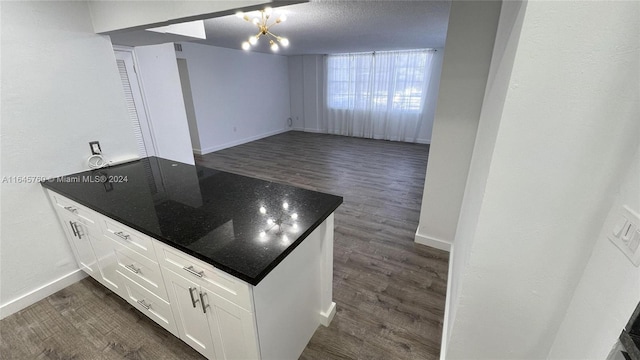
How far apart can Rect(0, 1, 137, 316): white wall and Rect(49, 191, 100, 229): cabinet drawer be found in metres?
0.10

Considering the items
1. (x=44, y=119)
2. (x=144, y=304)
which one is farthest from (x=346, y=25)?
(x=144, y=304)

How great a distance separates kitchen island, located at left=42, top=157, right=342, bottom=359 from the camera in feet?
3.46

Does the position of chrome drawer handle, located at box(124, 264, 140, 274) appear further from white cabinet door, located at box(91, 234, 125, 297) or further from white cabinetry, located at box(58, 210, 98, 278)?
white cabinetry, located at box(58, 210, 98, 278)

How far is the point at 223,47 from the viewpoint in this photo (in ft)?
19.2

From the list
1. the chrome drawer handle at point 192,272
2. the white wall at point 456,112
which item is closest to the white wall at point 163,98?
the chrome drawer handle at point 192,272

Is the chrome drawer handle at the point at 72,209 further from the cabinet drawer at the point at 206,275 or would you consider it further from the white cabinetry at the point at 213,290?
the cabinet drawer at the point at 206,275

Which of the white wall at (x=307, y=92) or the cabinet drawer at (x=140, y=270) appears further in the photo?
the white wall at (x=307, y=92)

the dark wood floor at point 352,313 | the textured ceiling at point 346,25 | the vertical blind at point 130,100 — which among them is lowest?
the dark wood floor at point 352,313

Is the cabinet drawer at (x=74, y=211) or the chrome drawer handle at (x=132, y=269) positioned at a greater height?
the cabinet drawer at (x=74, y=211)

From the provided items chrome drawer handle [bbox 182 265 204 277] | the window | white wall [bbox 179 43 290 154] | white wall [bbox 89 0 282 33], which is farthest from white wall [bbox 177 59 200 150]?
chrome drawer handle [bbox 182 265 204 277]

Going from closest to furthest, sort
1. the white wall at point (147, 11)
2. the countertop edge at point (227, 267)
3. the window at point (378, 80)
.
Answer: the countertop edge at point (227, 267) < the white wall at point (147, 11) < the window at point (378, 80)

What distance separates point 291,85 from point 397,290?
755 cm

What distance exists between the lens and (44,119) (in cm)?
169

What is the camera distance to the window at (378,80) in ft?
21.0
